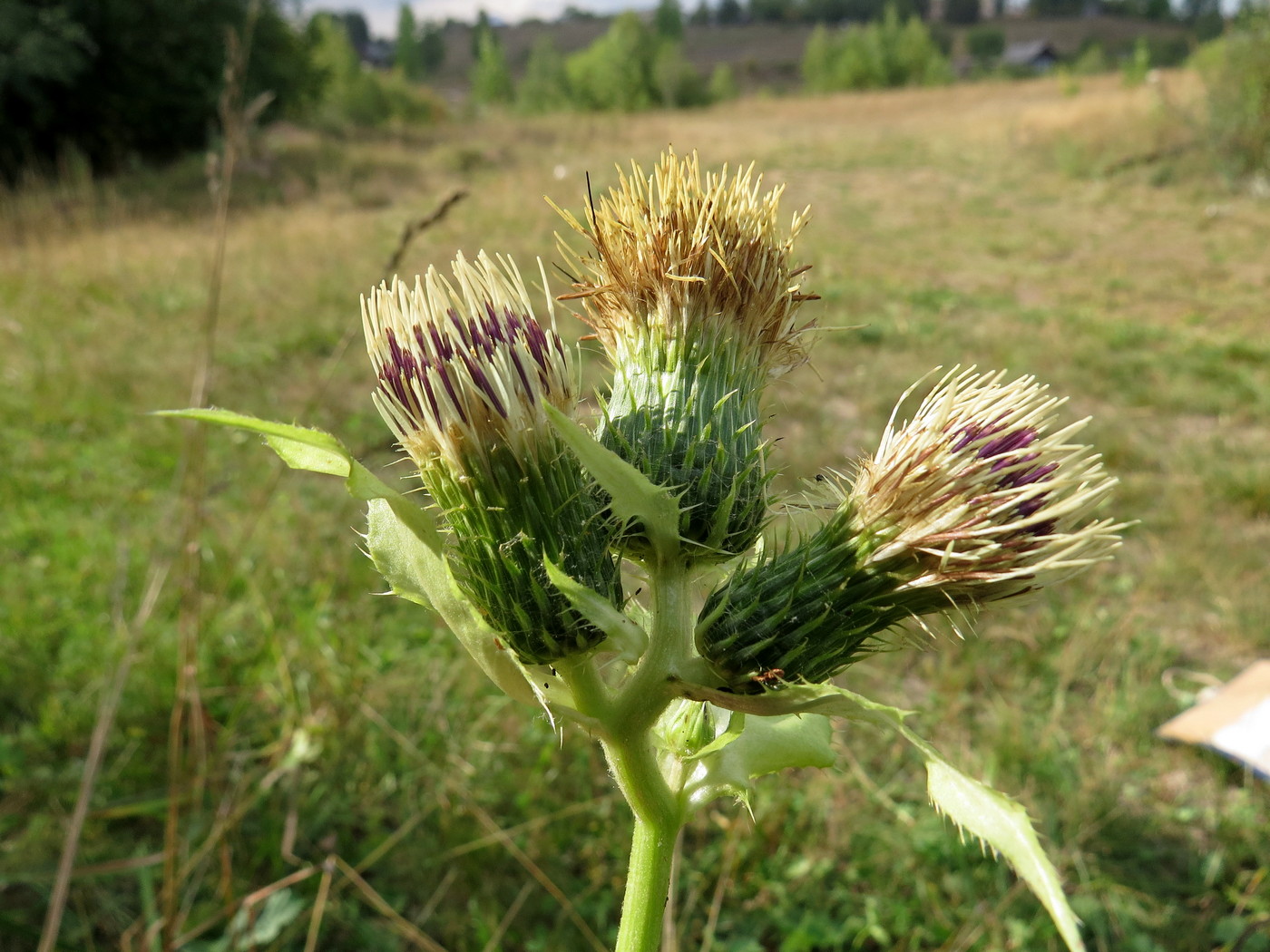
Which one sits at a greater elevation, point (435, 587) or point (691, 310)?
point (691, 310)

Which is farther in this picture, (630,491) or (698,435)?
(698,435)

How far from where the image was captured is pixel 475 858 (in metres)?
3.41

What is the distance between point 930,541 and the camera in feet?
4.29

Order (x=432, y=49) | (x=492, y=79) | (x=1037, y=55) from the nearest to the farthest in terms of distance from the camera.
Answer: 1. (x=492, y=79)
2. (x=1037, y=55)
3. (x=432, y=49)

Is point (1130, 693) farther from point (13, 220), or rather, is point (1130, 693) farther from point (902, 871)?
point (13, 220)

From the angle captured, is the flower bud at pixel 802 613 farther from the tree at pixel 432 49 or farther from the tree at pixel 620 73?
the tree at pixel 432 49

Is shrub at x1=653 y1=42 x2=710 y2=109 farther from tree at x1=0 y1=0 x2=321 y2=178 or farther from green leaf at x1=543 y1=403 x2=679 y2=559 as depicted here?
green leaf at x1=543 y1=403 x2=679 y2=559

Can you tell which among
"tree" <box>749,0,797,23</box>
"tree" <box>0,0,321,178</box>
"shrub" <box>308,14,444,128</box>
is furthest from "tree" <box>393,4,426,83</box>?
"tree" <box>749,0,797,23</box>

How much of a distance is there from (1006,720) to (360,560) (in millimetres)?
3829

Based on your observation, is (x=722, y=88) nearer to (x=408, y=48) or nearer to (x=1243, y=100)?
(x=408, y=48)

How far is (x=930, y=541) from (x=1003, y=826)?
0.48 metres

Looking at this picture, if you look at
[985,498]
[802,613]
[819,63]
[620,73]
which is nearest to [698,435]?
[802,613]

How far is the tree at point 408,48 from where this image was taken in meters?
88.0

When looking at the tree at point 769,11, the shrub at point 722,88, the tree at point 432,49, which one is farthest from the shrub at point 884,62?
the tree at point 769,11
